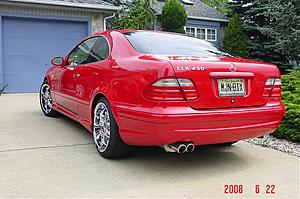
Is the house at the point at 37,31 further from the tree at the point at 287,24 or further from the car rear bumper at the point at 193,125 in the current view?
the car rear bumper at the point at 193,125

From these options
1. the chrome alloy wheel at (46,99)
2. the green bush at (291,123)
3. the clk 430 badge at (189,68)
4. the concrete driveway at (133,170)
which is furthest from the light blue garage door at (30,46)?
the clk 430 badge at (189,68)

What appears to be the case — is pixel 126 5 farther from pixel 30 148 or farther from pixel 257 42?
pixel 30 148

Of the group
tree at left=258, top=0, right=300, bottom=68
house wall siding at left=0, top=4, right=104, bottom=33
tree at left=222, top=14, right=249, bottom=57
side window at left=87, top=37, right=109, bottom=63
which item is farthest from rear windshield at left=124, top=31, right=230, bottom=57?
tree at left=222, top=14, right=249, bottom=57

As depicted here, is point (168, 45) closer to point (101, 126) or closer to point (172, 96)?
point (172, 96)

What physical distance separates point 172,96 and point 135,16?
10910 millimetres

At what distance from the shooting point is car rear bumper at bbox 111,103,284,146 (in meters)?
3.01

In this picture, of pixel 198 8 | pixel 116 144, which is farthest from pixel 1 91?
pixel 198 8

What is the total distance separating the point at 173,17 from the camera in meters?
15.2

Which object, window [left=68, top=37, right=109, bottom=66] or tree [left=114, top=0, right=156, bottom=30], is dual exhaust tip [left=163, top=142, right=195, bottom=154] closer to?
window [left=68, top=37, right=109, bottom=66]

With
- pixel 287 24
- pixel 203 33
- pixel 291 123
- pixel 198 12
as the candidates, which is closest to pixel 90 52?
pixel 291 123

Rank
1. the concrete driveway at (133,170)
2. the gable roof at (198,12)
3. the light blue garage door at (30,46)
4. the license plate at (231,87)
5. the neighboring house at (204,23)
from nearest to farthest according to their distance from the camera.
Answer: the concrete driveway at (133,170), the license plate at (231,87), the light blue garage door at (30,46), the gable roof at (198,12), the neighboring house at (204,23)

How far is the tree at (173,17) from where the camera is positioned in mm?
15234

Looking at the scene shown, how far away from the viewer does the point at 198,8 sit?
19484 millimetres

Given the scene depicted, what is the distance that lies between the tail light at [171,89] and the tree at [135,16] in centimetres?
1002
